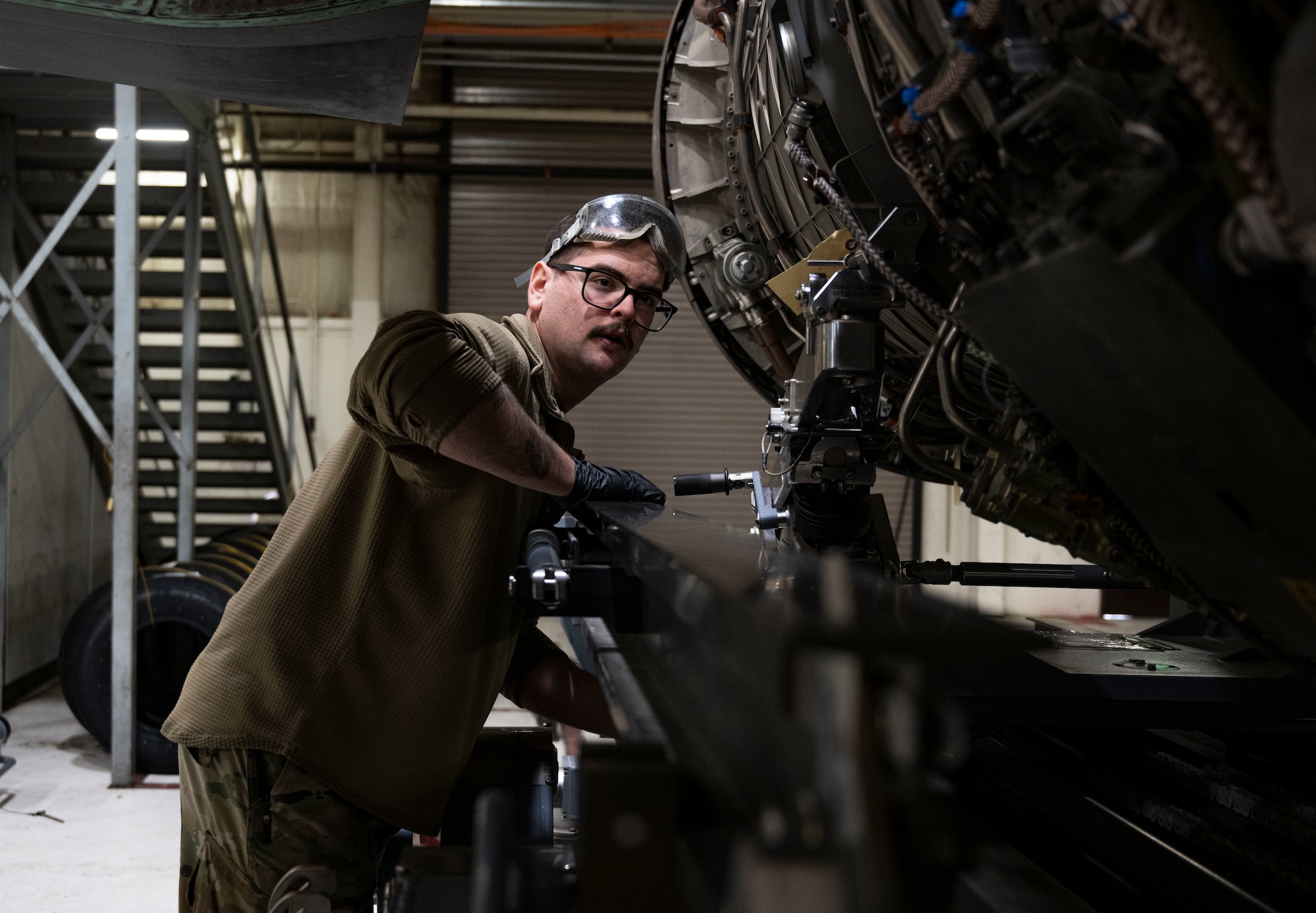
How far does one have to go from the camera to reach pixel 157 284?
578 centimetres

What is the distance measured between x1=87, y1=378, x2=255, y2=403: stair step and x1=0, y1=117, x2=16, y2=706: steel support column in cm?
98

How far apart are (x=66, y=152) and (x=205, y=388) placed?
1.46m

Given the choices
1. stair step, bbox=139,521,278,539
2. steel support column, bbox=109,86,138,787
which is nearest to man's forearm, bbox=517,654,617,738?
steel support column, bbox=109,86,138,787

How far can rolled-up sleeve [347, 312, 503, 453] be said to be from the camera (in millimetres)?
1391

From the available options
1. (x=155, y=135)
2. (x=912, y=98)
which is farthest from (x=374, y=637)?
(x=155, y=135)

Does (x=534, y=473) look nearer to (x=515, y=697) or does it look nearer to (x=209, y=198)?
(x=515, y=697)

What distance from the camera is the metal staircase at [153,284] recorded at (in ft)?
16.3

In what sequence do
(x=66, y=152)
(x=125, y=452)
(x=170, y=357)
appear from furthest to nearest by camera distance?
(x=170, y=357) < (x=66, y=152) < (x=125, y=452)

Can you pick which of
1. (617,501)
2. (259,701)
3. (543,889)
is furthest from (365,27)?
(543,889)

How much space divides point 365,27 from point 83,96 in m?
3.73

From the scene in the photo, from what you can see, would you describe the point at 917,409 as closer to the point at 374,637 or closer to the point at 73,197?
the point at 374,637

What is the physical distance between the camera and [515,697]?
1995 mm

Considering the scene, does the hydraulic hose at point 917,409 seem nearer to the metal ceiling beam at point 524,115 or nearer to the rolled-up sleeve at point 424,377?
the rolled-up sleeve at point 424,377

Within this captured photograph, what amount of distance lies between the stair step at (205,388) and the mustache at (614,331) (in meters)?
4.56
